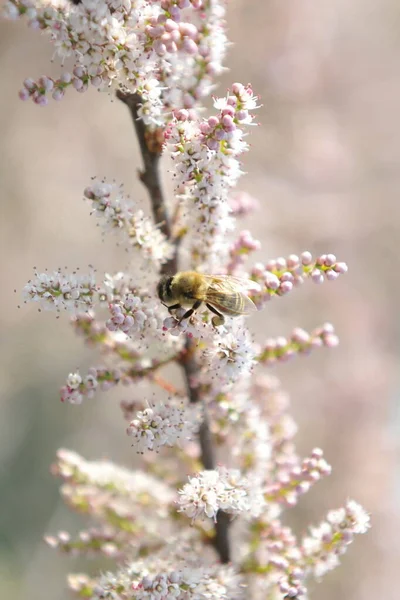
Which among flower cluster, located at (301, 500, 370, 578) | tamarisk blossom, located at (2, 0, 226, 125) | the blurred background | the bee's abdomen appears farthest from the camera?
the blurred background

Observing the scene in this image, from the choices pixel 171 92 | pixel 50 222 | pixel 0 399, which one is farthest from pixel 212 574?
pixel 50 222

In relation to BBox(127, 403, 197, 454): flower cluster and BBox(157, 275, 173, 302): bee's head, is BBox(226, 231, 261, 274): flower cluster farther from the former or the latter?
BBox(127, 403, 197, 454): flower cluster

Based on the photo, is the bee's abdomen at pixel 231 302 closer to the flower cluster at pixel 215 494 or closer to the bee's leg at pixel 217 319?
the bee's leg at pixel 217 319

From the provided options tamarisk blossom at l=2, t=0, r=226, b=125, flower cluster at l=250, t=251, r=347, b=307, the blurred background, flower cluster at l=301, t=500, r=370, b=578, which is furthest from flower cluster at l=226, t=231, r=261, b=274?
the blurred background

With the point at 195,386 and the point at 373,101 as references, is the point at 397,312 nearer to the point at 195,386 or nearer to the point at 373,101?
the point at 373,101

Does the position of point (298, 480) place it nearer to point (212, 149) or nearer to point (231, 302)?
point (231, 302)

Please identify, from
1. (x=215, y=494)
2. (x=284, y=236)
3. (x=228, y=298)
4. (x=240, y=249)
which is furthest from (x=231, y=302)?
(x=284, y=236)
